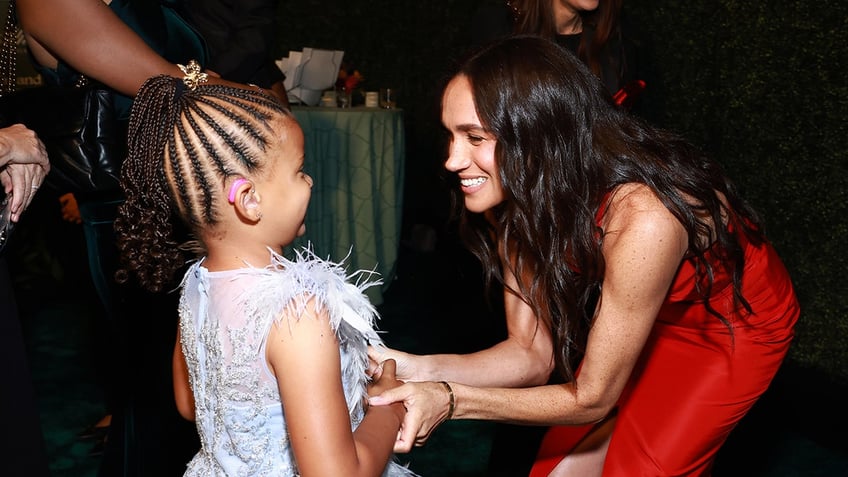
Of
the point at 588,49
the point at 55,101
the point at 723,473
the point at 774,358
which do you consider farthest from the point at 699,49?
the point at 55,101

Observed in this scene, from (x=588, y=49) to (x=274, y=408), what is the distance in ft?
6.19

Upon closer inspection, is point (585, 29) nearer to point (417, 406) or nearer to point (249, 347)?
point (417, 406)

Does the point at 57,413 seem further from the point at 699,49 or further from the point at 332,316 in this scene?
the point at 699,49

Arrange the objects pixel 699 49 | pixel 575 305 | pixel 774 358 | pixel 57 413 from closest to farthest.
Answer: pixel 575 305 < pixel 774 358 < pixel 57 413 < pixel 699 49

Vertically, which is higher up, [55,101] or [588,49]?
[588,49]

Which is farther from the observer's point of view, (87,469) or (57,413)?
(57,413)

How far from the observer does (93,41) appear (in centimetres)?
164

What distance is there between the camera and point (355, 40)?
23.3 feet

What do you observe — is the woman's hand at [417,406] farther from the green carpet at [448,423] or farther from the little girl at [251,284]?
the green carpet at [448,423]

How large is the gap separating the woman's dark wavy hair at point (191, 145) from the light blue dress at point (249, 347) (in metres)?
0.13

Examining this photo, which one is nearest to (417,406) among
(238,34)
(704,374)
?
(704,374)

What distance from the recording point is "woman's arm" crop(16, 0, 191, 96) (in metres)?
1.61

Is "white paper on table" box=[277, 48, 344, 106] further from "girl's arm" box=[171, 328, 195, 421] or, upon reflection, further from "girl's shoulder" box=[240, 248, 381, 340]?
"girl's shoulder" box=[240, 248, 381, 340]

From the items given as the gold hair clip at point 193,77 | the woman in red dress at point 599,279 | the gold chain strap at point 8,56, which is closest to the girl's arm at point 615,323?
the woman in red dress at point 599,279
